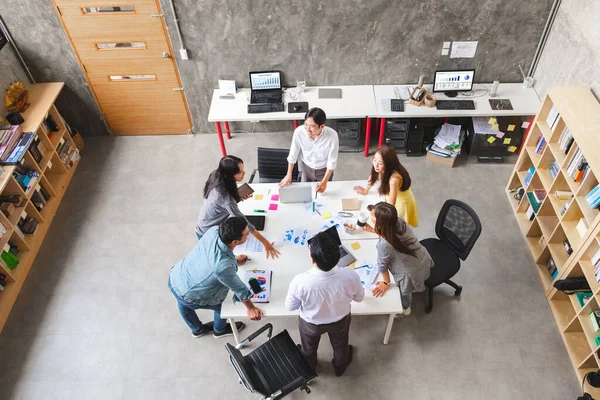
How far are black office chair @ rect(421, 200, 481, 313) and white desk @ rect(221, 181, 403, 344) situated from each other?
2.05ft

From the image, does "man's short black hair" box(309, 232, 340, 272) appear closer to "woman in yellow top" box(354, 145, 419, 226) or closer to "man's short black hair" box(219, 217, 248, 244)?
"man's short black hair" box(219, 217, 248, 244)

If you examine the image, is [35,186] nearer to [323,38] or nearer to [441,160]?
[323,38]

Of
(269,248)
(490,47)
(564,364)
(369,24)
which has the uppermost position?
(369,24)

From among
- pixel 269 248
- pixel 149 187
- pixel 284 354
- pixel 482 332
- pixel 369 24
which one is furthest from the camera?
pixel 149 187

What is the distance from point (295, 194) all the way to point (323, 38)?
2.24 m

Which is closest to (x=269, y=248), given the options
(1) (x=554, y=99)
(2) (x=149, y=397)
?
(2) (x=149, y=397)

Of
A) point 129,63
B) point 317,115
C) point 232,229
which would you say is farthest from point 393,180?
point 129,63

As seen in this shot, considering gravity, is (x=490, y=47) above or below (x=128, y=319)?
above

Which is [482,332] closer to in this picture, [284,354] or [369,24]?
[284,354]

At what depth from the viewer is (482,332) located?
13.5ft

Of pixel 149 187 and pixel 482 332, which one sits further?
pixel 149 187

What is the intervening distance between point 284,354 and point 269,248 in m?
0.85

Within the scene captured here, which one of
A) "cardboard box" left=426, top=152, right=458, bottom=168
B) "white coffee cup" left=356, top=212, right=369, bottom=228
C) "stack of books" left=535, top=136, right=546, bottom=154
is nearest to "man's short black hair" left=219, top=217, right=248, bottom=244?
"white coffee cup" left=356, top=212, right=369, bottom=228

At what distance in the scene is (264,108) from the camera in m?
5.44
